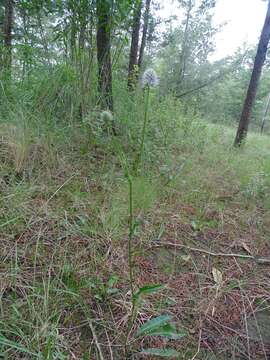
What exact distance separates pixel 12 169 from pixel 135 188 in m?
0.80

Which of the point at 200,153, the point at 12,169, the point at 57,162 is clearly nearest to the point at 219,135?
the point at 200,153

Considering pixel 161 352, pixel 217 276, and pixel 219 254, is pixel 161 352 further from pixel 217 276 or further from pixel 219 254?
pixel 219 254

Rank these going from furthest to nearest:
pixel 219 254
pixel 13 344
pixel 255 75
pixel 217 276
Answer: pixel 255 75 < pixel 219 254 < pixel 217 276 < pixel 13 344

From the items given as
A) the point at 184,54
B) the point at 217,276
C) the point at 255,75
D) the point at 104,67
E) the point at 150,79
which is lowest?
the point at 217,276

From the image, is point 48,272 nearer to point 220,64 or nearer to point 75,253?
point 75,253

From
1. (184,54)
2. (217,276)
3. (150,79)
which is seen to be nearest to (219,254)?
(217,276)

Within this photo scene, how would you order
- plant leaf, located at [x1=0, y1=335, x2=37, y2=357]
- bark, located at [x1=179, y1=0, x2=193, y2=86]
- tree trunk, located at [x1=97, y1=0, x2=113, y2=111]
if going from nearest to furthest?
plant leaf, located at [x1=0, y1=335, x2=37, y2=357] < tree trunk, located at [x1=97, y1=0, x2=113, y2=111] < bark, located at [x1=179, y1=0, x2=193, y2=86]

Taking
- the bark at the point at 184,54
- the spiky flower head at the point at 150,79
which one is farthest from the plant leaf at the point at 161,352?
the bark at the point at 184,54

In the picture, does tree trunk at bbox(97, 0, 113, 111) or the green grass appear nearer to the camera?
the green grass

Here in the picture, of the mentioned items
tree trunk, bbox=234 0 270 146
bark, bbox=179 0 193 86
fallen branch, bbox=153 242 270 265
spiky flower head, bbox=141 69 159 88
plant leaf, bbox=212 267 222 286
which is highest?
bark, bbox=179 0 193 86

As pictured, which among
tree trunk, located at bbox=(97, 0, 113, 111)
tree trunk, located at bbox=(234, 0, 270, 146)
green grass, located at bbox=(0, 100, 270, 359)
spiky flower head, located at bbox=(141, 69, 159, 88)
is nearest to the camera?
green grass, located at bbox=(0, 100, 270, 359)

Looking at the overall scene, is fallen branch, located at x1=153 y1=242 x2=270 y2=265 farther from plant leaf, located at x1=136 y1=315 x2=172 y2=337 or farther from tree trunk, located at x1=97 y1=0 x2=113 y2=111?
tree trunk, located at x1=97 y1=0 x2=113 y2=111

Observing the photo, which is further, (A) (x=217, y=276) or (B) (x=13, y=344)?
(A) (x=217, y=276)

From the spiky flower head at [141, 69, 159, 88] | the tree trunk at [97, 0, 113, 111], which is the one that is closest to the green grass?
the tree trunk at [97, 0, 113, 111]
